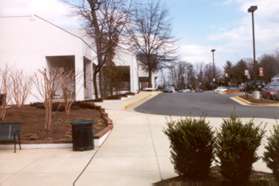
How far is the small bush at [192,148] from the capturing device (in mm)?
6973

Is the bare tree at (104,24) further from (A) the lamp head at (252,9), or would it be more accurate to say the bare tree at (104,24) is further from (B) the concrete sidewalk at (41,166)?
(B) the concrete sidewalk at (41,166)

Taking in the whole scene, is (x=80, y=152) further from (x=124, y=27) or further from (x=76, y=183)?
(x=124, y=27)

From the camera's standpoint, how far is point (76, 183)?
24.5 feet

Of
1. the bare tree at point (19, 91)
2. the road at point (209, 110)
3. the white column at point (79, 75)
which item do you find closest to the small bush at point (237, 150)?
the road at point (209, 110)

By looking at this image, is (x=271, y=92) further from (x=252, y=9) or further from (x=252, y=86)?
(x=252, y=86)

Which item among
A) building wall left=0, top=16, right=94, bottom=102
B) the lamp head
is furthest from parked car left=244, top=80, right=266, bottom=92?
building wall left=0, top=16, right=94, bottom=102

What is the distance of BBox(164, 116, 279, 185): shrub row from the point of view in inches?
253

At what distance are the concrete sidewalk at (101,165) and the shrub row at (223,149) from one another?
35.8 inches

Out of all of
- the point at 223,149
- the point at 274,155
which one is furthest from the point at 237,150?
the point at 274,155

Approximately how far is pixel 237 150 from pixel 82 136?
5793 mm

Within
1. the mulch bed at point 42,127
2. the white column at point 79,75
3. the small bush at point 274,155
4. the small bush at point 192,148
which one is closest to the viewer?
the small bush at point 274,155

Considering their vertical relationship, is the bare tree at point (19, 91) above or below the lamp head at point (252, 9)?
below

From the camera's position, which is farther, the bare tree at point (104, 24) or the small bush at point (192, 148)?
the bare tree at point (104, 24)

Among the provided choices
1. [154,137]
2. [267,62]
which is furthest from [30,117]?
[267,62]
